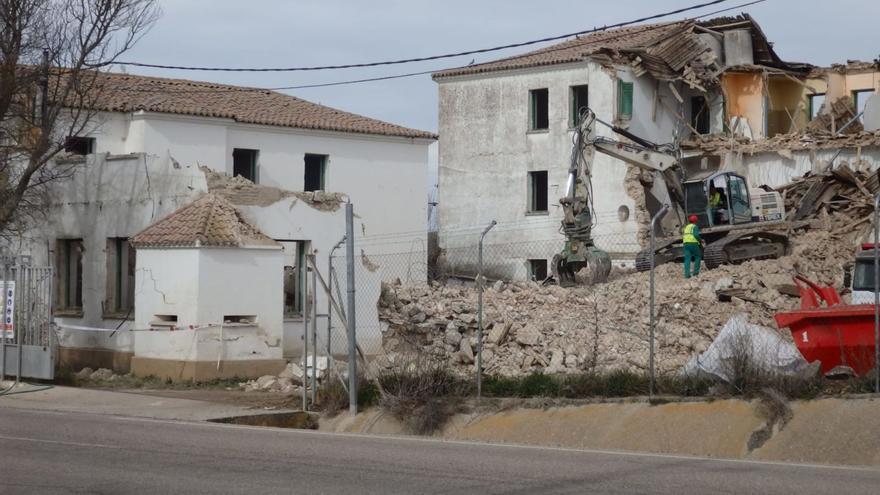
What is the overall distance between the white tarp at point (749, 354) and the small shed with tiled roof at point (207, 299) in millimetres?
11088

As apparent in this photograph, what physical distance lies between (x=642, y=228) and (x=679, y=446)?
→ 29.1 m

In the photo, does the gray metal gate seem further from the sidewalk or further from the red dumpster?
the red dumpster

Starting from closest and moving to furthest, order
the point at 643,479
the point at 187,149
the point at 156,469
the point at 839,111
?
the point at 643,479 → the point at 156,469 → the point at 187,149 → the point at 839,111

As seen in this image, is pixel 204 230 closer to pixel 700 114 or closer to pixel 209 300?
pixel 209 300

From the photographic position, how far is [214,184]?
27.7 metres

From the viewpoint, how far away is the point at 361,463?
41.7 feet

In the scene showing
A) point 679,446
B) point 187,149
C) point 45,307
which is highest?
point 187,149

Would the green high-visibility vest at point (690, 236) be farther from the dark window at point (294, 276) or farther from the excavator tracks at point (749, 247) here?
the dark window at point (294, 276)

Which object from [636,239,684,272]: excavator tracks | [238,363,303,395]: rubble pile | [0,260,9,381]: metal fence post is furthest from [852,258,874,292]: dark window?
[636,239,684,272]: excavator tracks

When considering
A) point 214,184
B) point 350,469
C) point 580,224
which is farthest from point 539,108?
point 350,469

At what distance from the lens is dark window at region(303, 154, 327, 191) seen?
38.5 meters

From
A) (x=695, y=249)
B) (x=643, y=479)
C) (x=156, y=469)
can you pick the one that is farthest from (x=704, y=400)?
(x=695, y=249)

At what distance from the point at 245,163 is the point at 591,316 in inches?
614

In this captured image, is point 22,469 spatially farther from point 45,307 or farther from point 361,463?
point 45,307
